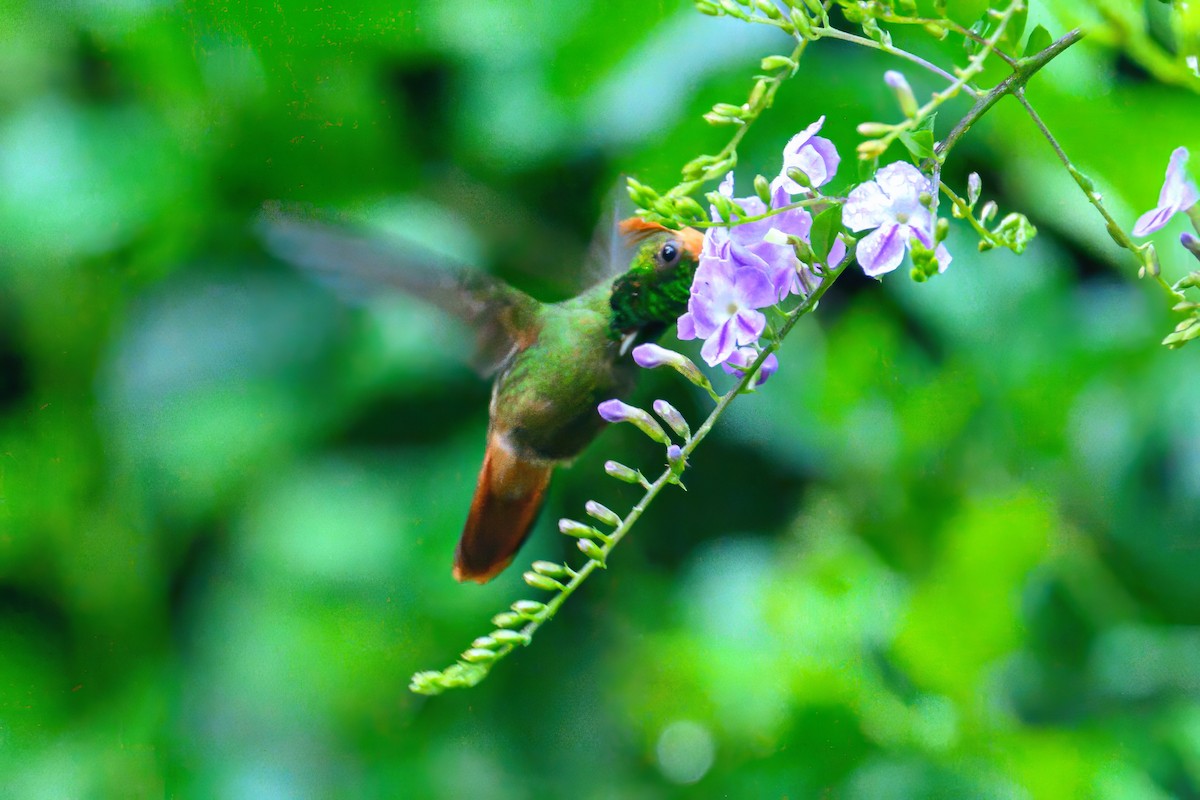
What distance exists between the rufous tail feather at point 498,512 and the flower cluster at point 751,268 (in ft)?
2.19

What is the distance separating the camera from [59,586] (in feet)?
8.86

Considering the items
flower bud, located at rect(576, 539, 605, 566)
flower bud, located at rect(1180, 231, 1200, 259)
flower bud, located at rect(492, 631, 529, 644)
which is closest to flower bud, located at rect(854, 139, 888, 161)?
flower bud, located at rect(1180, 231, 1200, 259)

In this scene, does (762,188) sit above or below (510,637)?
above

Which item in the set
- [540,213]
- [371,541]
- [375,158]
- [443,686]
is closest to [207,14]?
[375,158]

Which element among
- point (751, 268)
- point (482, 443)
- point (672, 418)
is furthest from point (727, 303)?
point (482, 443)

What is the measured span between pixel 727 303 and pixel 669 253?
0.42m

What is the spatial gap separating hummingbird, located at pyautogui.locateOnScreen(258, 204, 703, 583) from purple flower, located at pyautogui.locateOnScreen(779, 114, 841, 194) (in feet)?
1.31

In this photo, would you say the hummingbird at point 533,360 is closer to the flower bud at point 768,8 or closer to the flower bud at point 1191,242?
the flower bud at point 768,8

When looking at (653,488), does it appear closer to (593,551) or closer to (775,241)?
(593,551)

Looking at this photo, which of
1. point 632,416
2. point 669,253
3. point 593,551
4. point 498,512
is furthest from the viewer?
point 498,512

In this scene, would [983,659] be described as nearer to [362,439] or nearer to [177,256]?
[362,439]

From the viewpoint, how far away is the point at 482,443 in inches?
102

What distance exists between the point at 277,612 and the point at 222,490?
326 mm

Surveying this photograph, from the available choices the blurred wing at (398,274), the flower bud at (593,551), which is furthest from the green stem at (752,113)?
the blurred wing at (398,274)
